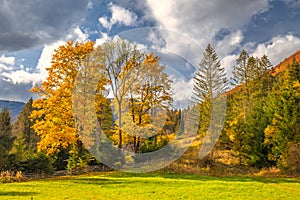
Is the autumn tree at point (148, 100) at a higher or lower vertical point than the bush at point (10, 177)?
higher

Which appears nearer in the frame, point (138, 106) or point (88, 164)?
point (138, 106)

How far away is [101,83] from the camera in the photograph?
732 inches

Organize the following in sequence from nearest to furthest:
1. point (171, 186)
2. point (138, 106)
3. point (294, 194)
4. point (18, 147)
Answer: point (294, 194), point (171, 186), point (138, 106), point (18, 147)

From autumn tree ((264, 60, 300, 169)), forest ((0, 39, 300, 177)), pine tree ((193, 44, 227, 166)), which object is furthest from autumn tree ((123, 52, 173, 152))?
autumn tree ((264, 60, 300, 169))

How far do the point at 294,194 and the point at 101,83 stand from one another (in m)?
12.3

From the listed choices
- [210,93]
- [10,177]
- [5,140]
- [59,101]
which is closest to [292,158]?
[210,93]

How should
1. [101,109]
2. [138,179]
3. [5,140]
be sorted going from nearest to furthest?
[138,179], [101,109], [5,140]

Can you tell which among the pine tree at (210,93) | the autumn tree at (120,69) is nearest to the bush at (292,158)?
the pine tree at (210,93)

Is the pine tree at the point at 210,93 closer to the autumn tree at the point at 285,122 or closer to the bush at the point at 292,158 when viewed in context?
the autumn tree at the point at 285,122

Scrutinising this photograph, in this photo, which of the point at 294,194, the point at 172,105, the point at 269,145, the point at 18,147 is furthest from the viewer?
the point at 269,145

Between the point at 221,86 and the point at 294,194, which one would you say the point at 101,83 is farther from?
the point at 221,86

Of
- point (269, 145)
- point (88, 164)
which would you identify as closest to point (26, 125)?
point (88, 164)

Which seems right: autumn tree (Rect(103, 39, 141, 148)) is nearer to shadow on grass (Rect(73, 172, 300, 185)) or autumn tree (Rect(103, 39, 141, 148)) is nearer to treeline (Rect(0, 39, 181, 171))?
treeline (Rect(0, 39, 181, 171))

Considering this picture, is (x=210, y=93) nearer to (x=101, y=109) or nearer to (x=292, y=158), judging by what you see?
(x=292, y=158)
